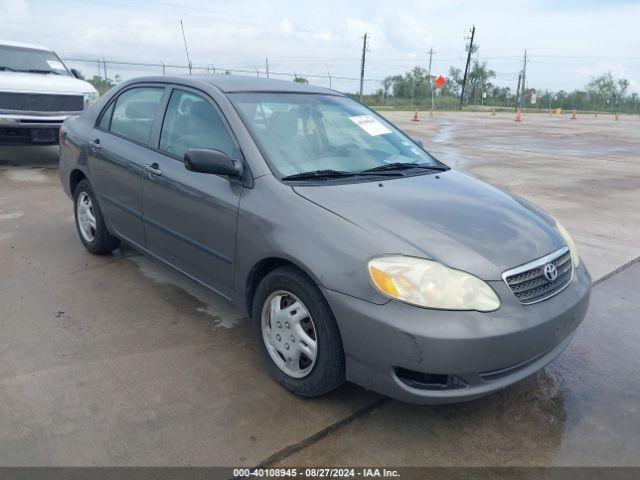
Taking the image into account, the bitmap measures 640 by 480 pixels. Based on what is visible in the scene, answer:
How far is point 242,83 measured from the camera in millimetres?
3598

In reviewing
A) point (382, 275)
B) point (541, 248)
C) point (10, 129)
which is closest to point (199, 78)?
point (382, 275)

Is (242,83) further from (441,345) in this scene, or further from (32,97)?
(32,97)

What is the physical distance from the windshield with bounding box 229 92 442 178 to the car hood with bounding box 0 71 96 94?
6.61m

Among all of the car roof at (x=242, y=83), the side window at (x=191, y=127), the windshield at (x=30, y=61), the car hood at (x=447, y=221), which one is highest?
the windshield at (x=30, y=61)

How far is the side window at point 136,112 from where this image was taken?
12.6 ft

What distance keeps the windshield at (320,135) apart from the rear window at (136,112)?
827 mm

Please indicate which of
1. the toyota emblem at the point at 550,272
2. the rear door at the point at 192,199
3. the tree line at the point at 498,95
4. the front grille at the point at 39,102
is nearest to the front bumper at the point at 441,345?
the toyota emblem at the point at 550,272

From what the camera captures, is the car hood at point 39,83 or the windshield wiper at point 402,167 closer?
the windshield wiper at point 402,167

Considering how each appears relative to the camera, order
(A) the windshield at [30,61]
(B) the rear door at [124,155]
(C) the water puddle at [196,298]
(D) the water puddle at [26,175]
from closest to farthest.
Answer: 1. (C) the water puddle at [196,298]
2. (B) the rear door at [124,155]
3. (D) the water puddle at [26,175]
4. (A) the windshield at [30,61]

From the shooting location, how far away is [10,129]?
8438 millimetres

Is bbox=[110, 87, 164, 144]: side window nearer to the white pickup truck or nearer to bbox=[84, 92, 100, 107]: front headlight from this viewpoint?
the white pickup truck

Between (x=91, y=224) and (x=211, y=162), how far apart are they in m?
2.31

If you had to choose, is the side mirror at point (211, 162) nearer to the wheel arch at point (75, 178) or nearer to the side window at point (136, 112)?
the side window at point (136, 112)

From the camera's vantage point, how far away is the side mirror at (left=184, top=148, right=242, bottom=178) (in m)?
2.89
